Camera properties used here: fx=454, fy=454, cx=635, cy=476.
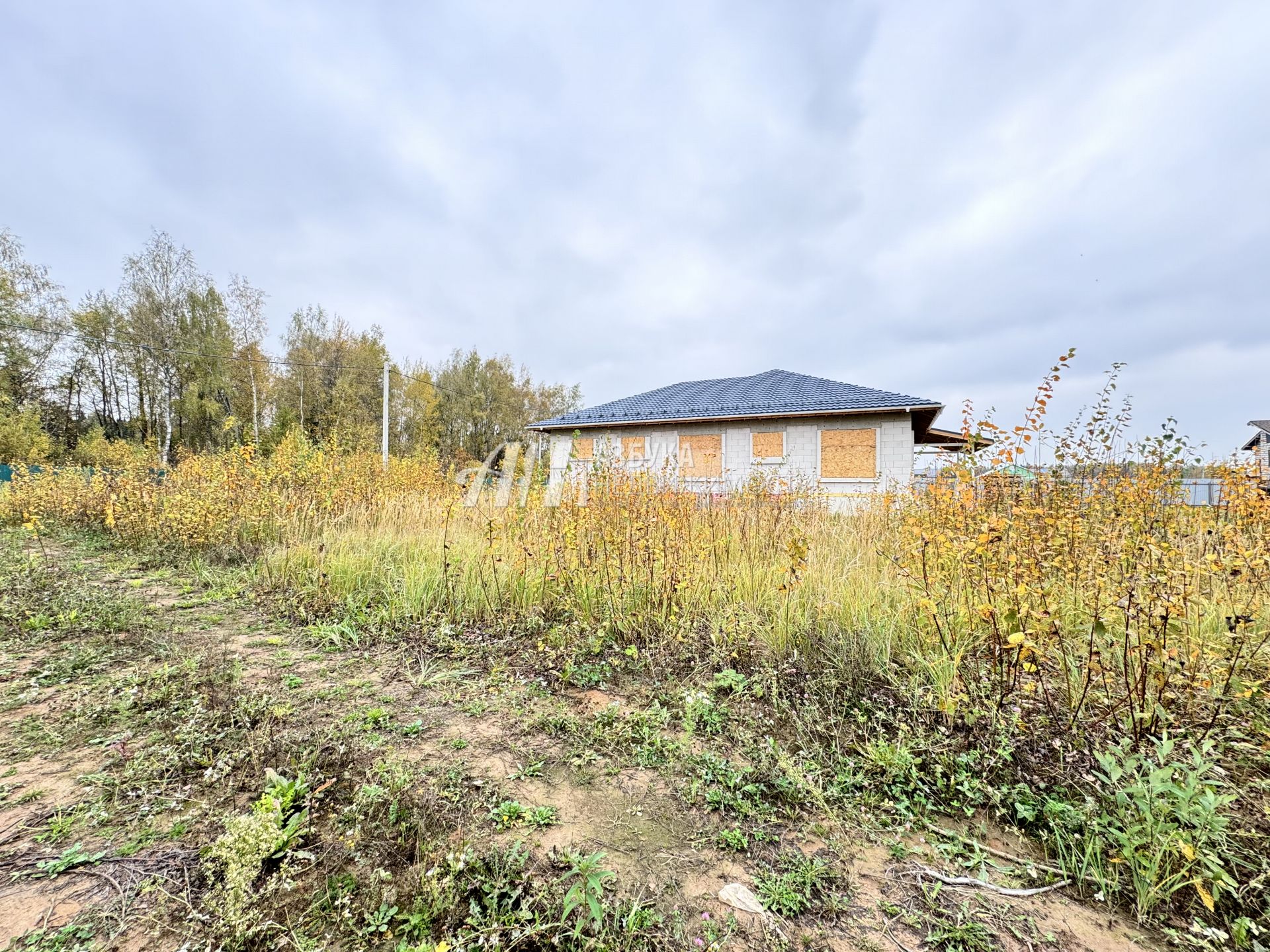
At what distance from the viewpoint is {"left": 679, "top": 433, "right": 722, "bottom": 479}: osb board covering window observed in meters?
12.5

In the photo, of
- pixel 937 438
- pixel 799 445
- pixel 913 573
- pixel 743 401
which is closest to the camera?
pixel 913 573

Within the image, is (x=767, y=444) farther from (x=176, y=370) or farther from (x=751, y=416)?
(x=176, y=370)

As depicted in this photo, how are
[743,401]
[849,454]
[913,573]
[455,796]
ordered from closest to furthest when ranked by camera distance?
[455,796], [913,573], [849,454], [743,401]

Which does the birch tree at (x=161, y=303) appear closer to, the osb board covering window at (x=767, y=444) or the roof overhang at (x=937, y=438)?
the osb board covering window at (x=767, y=444)

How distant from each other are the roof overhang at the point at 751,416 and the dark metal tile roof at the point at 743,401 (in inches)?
0.9

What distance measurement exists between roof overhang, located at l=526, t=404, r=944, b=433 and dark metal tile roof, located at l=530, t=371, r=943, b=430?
0.07 ft

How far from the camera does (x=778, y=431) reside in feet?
38.9

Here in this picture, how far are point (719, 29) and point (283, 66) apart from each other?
676 cm

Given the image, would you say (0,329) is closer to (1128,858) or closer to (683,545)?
(683,545)

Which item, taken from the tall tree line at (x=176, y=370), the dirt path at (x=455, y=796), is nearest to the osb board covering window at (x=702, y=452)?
the tall tree line at (x=176, y=370)

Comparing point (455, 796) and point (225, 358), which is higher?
point (225, 358)

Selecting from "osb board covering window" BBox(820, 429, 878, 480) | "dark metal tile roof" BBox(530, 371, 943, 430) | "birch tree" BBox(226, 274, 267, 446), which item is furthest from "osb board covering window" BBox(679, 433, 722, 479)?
"birch tree" BBox(226, 274, 267, 446)

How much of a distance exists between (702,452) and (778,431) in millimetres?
2096

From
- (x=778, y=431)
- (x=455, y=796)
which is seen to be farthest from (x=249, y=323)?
(x=455, y=796)
